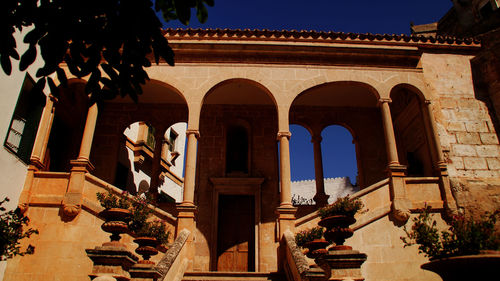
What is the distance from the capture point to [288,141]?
39.6 feet

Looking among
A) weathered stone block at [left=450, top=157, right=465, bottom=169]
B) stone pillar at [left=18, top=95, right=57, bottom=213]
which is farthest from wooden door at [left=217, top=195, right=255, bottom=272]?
weathered stone block at [left=450, top=157, right=465, bottom=169]

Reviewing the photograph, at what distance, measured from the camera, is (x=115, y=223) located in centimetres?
766

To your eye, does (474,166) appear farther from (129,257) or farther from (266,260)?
(129,257)

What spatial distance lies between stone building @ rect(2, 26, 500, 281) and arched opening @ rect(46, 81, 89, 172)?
5 centimetres

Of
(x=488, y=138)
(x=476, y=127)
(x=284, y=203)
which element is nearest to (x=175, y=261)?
(x=284, y=203)

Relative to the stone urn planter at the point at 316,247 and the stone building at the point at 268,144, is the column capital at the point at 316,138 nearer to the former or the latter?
the stone building at the point at 268,144

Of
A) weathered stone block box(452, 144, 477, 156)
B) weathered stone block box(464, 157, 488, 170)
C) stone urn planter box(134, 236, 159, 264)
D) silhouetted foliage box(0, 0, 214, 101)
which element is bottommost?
stone urn planter box(134, 236, 159, 264)

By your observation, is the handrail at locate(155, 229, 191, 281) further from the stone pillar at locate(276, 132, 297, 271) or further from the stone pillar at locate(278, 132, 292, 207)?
the stone pillar at locate(278, 132, 292, 207)

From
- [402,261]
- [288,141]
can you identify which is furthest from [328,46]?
[402,261]

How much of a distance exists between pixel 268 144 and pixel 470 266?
33.1 ft

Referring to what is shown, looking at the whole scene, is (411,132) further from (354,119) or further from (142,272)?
(142,272)

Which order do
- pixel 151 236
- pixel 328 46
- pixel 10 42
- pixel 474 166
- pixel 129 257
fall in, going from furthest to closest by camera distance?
pixel 328 46 → pixel 474 166 → pixel 151 236 → pixel 129 257 → pixel 10 42

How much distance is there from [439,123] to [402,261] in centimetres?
490

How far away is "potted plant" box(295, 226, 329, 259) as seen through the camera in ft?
31.4
